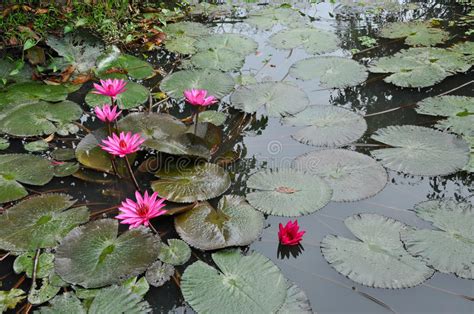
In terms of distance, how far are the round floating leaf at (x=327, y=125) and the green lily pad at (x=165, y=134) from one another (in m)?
0.68

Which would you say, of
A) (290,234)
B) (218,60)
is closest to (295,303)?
(290,234)

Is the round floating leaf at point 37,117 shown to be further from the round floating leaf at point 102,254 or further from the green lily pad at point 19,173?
the round floating leaf at point 102,254

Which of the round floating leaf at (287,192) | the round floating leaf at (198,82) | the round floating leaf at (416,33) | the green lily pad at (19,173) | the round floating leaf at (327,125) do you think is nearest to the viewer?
the round floating leaf at (287,192)

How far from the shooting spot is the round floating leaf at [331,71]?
3.37 meters

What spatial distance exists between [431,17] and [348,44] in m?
1.16

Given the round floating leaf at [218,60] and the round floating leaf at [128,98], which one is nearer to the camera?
the round floating leaf at [128,98]

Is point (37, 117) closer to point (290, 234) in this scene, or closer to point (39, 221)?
point (39, 221)

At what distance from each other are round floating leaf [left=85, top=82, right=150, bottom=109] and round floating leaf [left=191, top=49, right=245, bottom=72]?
604mm

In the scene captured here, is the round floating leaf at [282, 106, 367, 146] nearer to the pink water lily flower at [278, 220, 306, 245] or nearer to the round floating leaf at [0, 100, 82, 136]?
the pink water lily flower at [278, 220, 306, 245]

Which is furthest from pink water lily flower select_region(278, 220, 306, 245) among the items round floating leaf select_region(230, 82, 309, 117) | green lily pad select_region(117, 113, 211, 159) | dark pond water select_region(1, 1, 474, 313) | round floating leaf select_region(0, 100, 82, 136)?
round floating leaf select_region(0, 100, 82, 136)

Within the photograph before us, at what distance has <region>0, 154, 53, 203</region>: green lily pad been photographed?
2.40 metres

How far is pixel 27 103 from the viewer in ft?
10.0

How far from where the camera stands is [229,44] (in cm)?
397

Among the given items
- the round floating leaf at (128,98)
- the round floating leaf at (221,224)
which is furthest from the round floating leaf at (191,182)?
the round floating leaf at (128,98)
